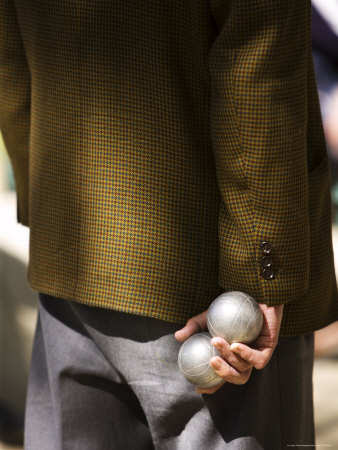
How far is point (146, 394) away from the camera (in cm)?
111

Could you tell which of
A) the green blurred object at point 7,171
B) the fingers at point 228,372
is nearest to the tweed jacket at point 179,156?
the fingers at point 228,372

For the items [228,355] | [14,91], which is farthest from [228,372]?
[14,91]

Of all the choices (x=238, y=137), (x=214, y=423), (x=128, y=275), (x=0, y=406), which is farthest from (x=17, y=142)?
(x=0, y=406)

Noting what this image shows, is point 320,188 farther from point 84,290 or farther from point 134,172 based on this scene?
point 84,290

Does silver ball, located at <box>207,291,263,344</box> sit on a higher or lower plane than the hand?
higher

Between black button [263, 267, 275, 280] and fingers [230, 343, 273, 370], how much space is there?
4.2 inches

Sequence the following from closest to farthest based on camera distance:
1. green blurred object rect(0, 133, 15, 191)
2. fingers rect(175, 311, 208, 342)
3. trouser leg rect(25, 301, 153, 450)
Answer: fingers rect(175, 311, 208, 342)
trouser leg rect(25, 301, 153, 450)
green blurred object rect(0, 133, 15, 191)

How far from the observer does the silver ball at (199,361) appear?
99 cm

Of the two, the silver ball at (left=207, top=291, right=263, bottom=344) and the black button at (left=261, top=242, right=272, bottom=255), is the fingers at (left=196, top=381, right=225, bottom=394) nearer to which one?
the silver ball at (left=207, top=291, right=263, bottom=344)

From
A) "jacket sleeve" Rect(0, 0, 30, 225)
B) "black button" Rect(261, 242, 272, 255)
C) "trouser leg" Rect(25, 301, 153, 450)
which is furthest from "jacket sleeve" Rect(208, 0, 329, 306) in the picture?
"jacket sleeve" Rect(0, 0, 30, 225)

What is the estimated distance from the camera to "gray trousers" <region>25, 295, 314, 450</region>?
3.53 feet

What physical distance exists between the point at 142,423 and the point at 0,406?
1506 mm

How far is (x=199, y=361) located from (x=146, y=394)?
0.17 meters

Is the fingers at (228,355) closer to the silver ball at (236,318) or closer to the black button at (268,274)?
the silver ball at (236,318)
